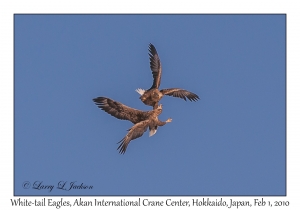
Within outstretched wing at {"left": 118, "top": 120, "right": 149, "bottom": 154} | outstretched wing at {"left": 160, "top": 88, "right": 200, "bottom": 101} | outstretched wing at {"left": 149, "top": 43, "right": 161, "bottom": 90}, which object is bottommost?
outstretched wing at {"left": 118, "top": 120, "right": 149, "bottom": 154}

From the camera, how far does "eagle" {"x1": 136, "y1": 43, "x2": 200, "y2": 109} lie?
1916 centimetres

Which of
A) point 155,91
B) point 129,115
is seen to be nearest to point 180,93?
point 155,91

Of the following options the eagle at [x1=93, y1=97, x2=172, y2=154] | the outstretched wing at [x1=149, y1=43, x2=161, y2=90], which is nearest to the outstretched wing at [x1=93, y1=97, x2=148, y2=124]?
the eagle at [x1=93, y1=97, x2=172, y2=154]

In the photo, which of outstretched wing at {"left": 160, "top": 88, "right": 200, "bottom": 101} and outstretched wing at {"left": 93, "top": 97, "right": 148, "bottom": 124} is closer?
outstretched wing at {"left": 93, "top": 97, "right": 148, "bottom": 124}

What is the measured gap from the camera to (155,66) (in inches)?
777

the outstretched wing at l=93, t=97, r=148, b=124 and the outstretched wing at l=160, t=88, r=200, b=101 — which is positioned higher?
the outstretched wing at l=160, t=88, r=200, b=101

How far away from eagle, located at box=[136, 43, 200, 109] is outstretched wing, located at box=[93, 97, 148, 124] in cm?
38

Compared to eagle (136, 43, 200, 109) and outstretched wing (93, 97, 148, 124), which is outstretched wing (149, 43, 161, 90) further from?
outstretched wing (93, 97, 148, 124)

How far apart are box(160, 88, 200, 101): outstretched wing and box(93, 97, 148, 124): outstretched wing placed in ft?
2.86
